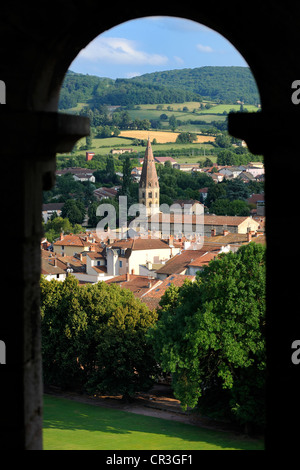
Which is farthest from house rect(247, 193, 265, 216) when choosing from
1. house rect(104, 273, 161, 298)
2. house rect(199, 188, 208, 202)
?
house rect(104, 273, 161, 298)

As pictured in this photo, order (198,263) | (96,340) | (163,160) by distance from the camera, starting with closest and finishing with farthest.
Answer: (96,340)
(198,263)
(163,160)

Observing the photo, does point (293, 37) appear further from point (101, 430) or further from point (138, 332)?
point (138, 332)

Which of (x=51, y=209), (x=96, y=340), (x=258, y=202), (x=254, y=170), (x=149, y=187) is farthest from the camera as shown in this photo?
(x=254, y=170)

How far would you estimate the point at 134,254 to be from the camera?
65938mm

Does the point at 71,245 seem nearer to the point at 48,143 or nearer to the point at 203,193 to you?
the point at 203,193

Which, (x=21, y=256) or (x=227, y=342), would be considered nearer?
(x=21, y=256)

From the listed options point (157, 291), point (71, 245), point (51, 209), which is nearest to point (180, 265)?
point (157, 291)

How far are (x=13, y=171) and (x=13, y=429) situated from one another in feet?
4.54

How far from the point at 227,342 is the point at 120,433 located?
646 centimetres
